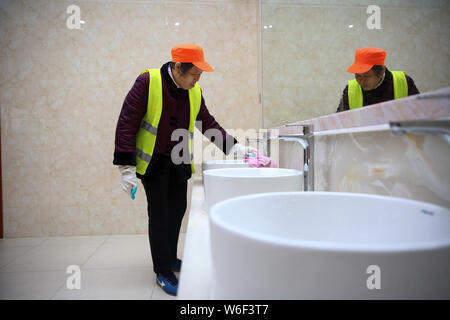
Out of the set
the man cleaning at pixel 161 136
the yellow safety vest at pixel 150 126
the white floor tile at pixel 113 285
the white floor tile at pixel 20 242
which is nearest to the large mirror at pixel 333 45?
the man cleaning at pixel 161 136

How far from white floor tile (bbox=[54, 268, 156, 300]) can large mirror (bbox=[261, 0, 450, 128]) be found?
1.39 metres

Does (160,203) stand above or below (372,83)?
below

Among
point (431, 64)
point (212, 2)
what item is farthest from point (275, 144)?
point (212, 2)

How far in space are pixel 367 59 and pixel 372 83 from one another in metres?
0.09

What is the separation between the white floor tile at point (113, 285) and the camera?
1.64 meters

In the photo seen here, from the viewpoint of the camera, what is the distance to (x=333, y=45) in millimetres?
1015

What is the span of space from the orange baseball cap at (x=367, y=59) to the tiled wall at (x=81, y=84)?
182cm

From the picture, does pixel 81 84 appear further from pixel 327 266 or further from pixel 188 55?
pixel 327 266

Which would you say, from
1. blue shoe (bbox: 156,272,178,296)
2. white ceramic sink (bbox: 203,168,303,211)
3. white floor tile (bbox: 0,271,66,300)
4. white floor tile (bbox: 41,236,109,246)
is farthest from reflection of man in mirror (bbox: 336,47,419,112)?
white floor tile (bbox: 41,236,109,246)

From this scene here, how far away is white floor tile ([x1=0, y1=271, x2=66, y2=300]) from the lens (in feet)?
5.44

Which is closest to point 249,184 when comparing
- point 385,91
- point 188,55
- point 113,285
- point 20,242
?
point 385,91

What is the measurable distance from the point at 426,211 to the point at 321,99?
2.67 feet

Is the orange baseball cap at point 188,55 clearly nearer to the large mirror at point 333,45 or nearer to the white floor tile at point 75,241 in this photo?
the large mirror at point 333,45

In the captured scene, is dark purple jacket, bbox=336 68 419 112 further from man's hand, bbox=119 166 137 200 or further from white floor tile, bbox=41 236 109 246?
white floor tile, bbox=41 236 109 246
